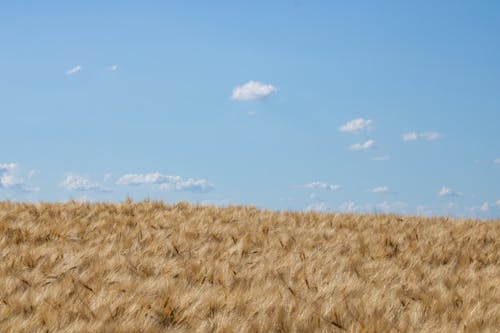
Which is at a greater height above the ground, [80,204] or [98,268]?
[80,204]

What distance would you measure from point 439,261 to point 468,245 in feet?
3.90

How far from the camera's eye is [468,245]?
850 cm

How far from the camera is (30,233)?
305 inches

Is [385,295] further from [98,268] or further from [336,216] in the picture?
[336,216]

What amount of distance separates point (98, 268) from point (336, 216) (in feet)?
17.6

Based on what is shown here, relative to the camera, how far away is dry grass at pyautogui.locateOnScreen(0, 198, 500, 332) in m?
4.28

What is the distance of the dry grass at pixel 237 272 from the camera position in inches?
168

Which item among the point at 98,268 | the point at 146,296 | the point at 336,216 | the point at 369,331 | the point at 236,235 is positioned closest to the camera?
the point at 369,331

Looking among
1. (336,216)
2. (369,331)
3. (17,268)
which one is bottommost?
(369,331)

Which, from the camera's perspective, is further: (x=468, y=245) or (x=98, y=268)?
(x=468, y=245)

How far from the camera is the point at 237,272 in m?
5.87

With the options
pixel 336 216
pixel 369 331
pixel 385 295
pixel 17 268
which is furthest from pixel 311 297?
pixel 336 216

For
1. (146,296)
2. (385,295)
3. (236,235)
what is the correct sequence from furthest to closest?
(236,235) < (385,295) < (146,296)

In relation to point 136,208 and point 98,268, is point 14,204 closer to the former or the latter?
point 136,208
